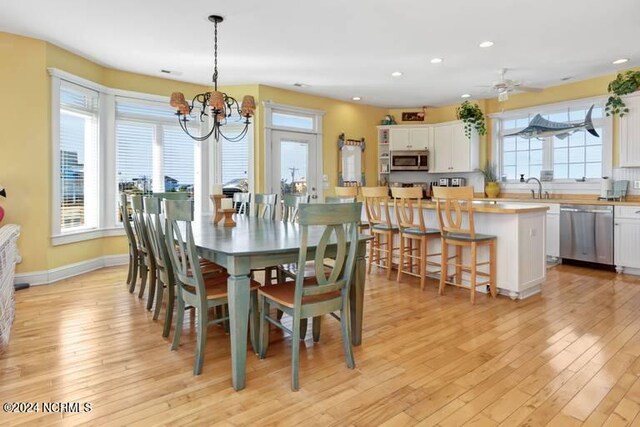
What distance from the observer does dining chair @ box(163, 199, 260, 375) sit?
2271 millimetres

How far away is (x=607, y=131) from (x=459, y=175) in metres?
2.44

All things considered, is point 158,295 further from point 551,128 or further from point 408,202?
point 551,128

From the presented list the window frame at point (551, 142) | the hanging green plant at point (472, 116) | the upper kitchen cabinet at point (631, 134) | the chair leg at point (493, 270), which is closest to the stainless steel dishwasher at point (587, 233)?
the upper kitchen cabinet at point (631, 134)

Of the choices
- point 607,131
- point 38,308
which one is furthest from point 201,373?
point 607,131

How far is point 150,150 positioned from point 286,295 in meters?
4.32

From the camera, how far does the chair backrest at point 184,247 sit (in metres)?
2.26

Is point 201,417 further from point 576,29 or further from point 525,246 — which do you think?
point 576,29

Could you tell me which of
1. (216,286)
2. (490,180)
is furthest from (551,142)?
(216,286)

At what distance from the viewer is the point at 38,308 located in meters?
3.60

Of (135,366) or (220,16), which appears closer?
(135,366)

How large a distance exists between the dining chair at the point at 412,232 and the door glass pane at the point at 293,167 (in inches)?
93.3

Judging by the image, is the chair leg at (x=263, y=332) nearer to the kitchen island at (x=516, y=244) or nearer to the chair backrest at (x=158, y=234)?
the chair backrest at (x=158, y=234)

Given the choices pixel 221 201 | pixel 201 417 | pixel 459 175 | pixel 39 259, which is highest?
pixel 459 175

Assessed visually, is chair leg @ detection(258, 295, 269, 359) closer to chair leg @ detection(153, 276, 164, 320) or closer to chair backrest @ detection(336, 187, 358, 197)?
chair leg @ detection(153, 276, 164, 320)
